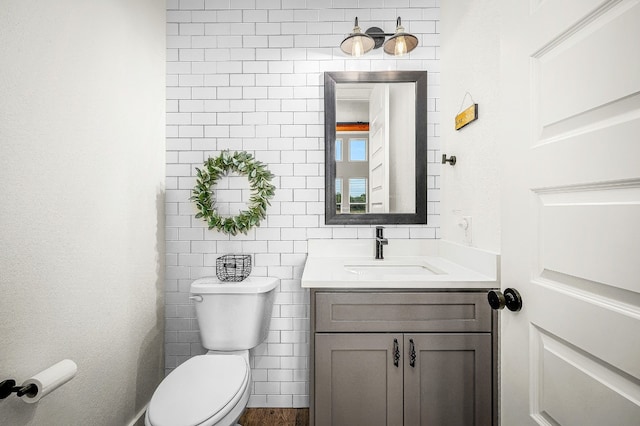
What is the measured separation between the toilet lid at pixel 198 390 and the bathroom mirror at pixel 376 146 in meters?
0.96

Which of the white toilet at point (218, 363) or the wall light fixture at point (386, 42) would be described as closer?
the white toilet at point (218, 363)

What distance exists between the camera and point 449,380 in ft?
4.40

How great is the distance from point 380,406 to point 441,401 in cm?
25

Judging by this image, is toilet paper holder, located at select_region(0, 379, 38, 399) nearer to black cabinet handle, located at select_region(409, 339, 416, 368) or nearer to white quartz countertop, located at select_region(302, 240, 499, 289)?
white quartz countertop, located at select_region(302, 240, 499, 289)

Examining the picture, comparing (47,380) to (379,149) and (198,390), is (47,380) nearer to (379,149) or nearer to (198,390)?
(198,390)

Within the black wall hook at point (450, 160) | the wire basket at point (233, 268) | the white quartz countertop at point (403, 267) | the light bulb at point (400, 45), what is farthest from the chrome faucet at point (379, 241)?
the light bulb at point (400, 45)

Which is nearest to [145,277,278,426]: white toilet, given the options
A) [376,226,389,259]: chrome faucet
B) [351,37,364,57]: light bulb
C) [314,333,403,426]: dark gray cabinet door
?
[314,333,403,426]: dark gray cabinet door

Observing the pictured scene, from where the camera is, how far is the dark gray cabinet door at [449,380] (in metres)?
1.33

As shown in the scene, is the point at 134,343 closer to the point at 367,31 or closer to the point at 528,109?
the point at 528,109

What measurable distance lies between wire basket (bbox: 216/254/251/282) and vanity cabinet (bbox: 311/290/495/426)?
63 cm

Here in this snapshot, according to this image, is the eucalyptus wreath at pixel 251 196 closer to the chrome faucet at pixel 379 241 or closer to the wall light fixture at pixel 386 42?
the chrome faucet at pixel 379 241

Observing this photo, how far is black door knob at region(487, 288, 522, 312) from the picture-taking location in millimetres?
932

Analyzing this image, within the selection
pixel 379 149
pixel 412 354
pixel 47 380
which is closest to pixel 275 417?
pixel 412 354

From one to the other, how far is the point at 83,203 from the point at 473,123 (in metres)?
1.76
